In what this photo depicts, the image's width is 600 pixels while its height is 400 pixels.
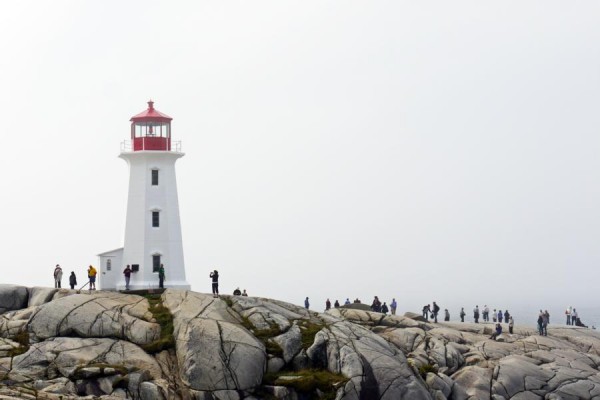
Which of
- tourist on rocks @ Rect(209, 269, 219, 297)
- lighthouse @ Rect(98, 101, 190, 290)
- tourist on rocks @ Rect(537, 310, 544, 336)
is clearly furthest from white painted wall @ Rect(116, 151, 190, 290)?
tourist on rocks @ Rect(537, 310, 544, 336)

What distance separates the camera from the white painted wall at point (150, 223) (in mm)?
66438

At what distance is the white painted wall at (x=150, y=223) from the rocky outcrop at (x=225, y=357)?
5802 mm

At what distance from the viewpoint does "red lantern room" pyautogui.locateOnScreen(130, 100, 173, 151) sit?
67.4 m

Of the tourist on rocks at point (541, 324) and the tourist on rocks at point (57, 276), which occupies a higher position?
the tourist on rocks at point (57, 276)

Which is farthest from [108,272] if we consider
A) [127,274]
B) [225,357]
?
[225,357]

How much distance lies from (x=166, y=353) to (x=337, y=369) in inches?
363

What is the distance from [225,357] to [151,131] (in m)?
21.4

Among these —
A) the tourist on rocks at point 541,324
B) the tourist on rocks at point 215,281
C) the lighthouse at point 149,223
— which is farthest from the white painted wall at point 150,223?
the tourist on rocks at point 541,324

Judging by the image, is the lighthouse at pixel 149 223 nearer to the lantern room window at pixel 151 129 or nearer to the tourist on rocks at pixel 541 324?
the lantern room window at pixel 151 129

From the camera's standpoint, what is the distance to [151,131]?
68.2 metres

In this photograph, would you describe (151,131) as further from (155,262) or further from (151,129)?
(155,262)

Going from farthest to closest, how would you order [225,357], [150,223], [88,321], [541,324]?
[541,324], [150,223], [88,321], [225,357]

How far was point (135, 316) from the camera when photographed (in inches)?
2229

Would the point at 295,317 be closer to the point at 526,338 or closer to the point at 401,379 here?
the point at 401,379
